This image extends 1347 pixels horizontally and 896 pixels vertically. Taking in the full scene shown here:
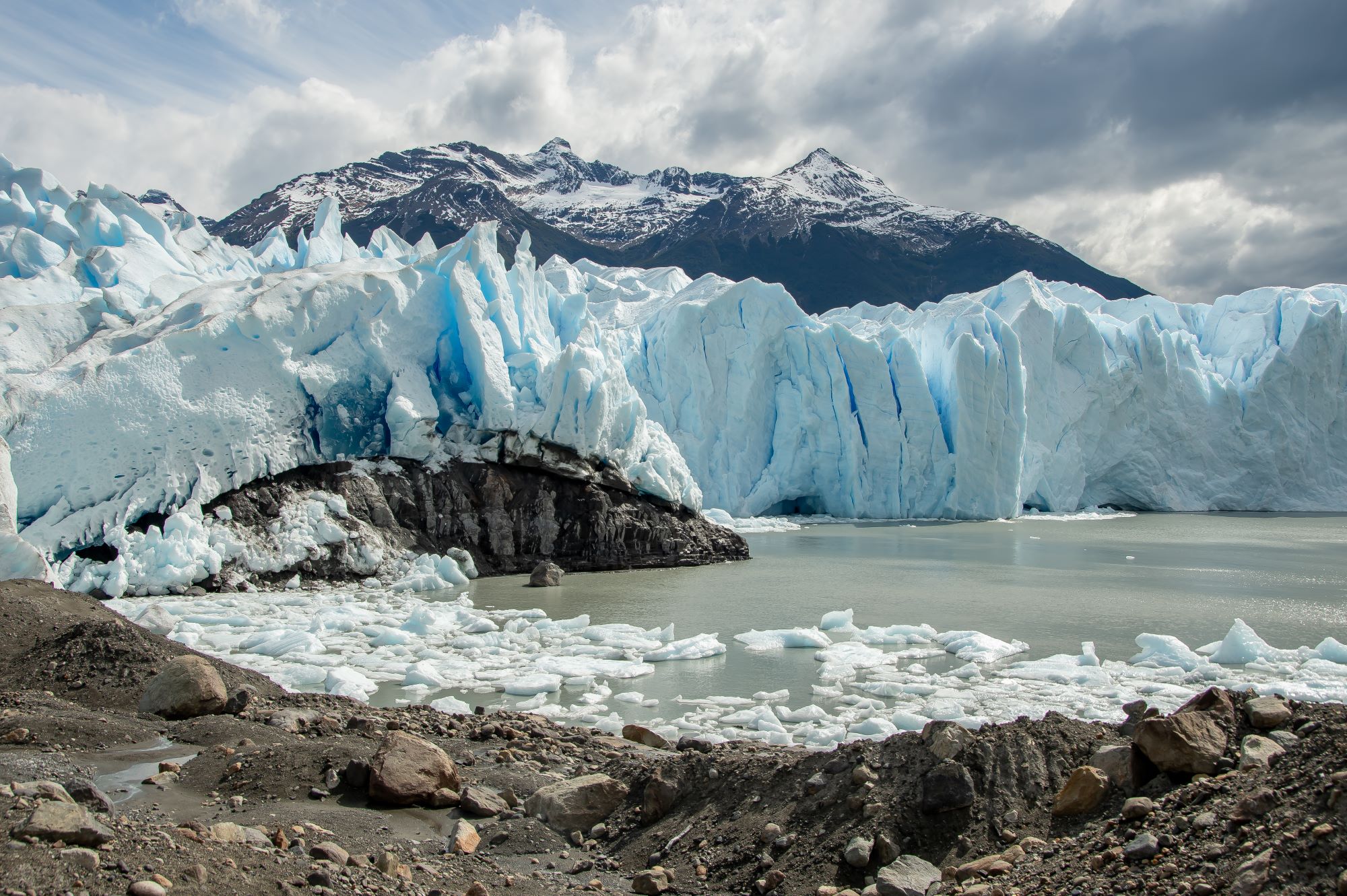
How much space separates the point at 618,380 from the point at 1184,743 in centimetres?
1369

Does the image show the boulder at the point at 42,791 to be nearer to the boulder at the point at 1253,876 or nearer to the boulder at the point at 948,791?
the boulder at the point at 948,791

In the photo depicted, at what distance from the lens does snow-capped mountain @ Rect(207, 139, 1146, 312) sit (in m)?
71.1

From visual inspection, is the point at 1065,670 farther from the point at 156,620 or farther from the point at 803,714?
the point at 156,620

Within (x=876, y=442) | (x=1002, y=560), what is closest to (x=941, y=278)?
(x=876, y=442)

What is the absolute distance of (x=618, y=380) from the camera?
16312 millimetres

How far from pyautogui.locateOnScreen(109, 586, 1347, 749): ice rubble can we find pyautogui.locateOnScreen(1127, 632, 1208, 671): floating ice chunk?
16 mm

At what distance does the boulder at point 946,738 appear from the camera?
11.3 feet

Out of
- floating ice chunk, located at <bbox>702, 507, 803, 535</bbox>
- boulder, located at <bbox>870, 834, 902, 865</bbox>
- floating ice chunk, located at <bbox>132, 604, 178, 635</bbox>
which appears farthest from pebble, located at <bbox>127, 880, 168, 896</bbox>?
floating ice chunk, located at <bbox>702, 507, 803, 535</bbox>

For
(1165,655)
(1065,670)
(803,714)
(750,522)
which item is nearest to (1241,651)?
(1165,655)

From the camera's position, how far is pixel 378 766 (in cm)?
383

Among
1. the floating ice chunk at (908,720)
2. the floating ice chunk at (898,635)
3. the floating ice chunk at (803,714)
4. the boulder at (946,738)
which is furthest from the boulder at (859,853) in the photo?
the floating ice chunk at (898,635)

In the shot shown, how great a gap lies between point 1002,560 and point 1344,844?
47.9ft

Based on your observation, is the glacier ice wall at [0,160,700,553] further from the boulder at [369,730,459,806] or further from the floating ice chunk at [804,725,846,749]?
the floating ice chunk at [804,725,846,749]

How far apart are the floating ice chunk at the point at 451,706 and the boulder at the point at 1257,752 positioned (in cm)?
452
